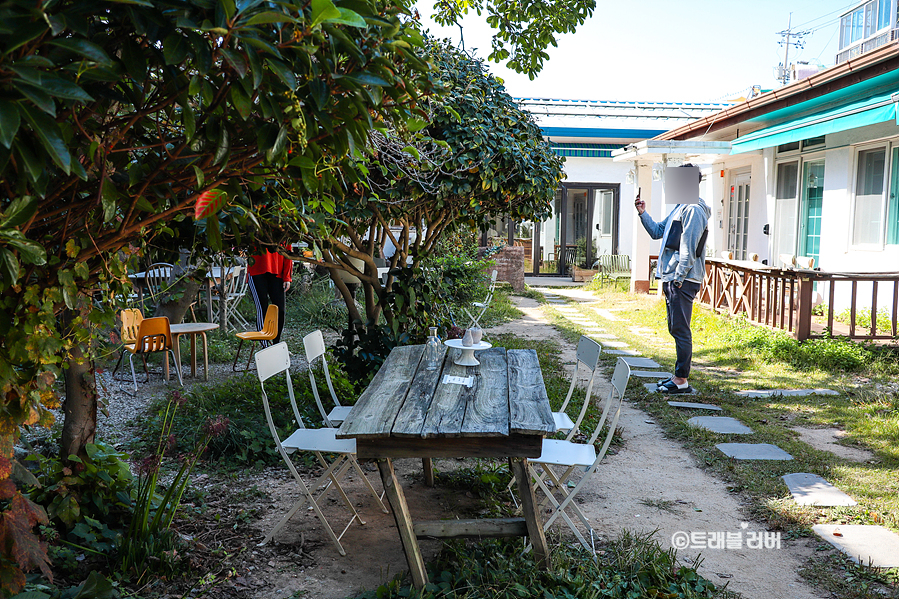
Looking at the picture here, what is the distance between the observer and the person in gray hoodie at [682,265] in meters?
5.77

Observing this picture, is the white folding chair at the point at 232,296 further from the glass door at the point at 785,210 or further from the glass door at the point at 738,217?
the glass door at the point at 738,217

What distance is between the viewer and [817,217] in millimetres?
9891

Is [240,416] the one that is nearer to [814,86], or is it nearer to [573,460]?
[573,460]

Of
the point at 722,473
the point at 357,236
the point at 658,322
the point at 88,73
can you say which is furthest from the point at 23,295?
the point at 658,322

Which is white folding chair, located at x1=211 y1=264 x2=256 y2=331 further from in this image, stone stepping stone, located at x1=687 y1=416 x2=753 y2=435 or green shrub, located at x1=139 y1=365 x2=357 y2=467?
stone stepping stone, located at x1=687 y1=416 x2=753 y2=435

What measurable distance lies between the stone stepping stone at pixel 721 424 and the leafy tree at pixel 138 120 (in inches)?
157

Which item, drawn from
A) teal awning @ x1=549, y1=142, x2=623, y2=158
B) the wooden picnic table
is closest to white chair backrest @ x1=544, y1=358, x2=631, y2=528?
the wooden picnic table

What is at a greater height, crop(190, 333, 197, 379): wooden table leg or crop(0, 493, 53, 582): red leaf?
crop(0, 493, 53, 582): red leaf

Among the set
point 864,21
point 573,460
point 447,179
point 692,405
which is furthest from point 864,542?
point 864,21

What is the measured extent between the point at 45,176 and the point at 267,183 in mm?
1026

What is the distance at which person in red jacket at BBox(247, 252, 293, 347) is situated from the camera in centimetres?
690

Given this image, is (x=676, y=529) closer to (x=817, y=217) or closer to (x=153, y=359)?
(x=153, y=359)

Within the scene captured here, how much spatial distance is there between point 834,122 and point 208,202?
8.40 meters

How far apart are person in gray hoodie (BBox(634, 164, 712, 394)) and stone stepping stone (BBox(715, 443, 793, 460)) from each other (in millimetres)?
1315
